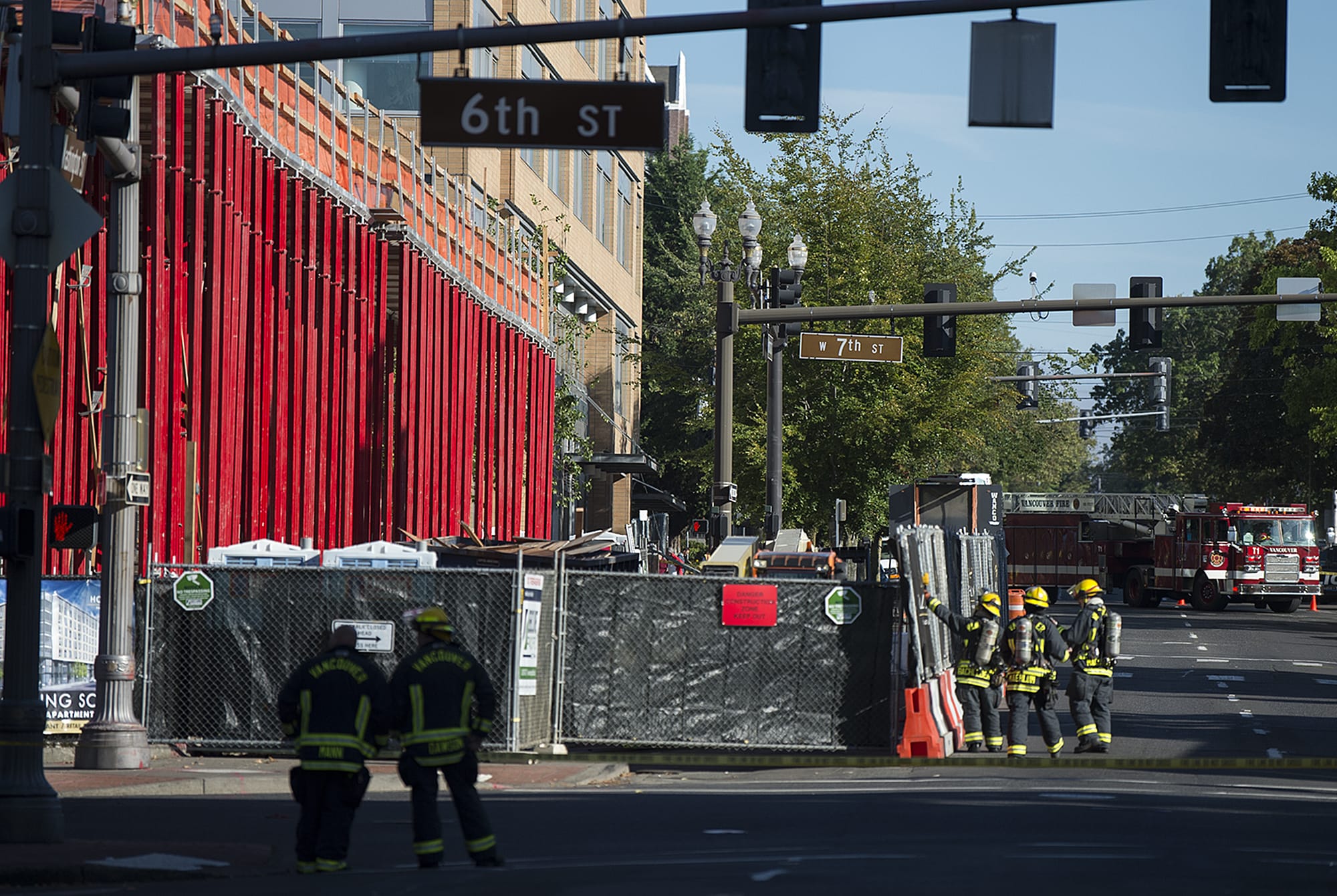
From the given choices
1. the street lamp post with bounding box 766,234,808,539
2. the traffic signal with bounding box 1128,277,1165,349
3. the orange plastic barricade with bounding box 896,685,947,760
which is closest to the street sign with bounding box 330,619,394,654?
the orange plastic barricade with bounding box 896,685,947,760

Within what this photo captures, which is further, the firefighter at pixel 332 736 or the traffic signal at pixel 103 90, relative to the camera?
the traffic signal at pixel 103 90

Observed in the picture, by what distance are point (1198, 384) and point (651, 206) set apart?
A: 49.6 metres

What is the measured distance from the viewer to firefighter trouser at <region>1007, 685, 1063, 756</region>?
18922 mm

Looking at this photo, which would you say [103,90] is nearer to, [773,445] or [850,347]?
[850,347]

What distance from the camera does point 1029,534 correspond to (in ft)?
198

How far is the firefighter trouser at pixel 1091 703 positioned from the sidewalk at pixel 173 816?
4.79 metres

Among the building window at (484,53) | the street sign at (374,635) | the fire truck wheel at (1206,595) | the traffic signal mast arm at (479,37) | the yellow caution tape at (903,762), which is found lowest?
the fire truck wheel at (1206,595)

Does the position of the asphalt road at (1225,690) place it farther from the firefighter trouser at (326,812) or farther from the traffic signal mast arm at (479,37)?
the firefighter trouser at (326,812)

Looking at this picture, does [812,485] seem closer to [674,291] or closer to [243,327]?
[243,327]

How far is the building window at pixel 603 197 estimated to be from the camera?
56.4m

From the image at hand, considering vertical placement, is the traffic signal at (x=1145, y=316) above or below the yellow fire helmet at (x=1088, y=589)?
above

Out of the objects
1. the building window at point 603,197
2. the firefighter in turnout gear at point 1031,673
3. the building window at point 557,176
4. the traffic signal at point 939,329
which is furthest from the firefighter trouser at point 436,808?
the building window at point 603,197

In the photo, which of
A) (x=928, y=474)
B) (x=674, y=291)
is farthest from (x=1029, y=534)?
(x=674, y=291)

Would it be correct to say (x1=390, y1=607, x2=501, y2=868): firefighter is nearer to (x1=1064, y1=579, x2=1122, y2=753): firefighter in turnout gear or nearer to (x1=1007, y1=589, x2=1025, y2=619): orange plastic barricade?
(x1=1064, y1=579, x2=1122, y2=753): firefighter in turnout gear
